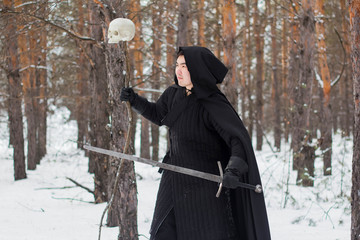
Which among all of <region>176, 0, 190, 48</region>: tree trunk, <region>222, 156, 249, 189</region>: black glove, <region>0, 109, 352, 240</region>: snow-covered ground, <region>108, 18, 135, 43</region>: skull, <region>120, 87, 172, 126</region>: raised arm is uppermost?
<region>176, 0, 190, 48</region>: tree trunk

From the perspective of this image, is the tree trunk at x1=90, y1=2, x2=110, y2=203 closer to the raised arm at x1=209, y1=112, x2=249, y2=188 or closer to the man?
the man

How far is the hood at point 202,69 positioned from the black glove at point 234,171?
518 mm

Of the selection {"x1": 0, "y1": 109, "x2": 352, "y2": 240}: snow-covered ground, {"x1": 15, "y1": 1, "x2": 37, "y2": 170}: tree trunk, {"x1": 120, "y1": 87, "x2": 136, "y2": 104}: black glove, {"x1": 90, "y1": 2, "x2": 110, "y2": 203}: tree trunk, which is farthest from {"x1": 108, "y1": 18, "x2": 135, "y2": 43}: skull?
{"x1": 15, "y1": 1, "x2": 37, "y2": 170}: tree trunk

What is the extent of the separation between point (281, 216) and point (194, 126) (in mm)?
3431

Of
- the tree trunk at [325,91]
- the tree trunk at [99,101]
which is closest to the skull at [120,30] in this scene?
the tree trunk at [99,101]

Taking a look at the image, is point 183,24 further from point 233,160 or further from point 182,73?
point 233,160

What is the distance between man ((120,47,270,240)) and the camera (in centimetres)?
255

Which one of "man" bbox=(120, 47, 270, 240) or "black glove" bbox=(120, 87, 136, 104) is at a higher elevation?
"black glove" bbox=(120, 87, 136, 104)

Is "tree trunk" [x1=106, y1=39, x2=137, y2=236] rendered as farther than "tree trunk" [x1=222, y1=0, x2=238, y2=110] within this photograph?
No

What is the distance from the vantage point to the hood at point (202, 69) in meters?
2.60

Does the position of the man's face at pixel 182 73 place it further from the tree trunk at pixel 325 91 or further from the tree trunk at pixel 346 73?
the tree trunk at pixel 325 91

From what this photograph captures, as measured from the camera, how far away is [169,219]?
107 inches

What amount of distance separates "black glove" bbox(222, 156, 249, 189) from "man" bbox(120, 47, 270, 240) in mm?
52

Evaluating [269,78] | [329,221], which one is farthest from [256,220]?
[269,78]
